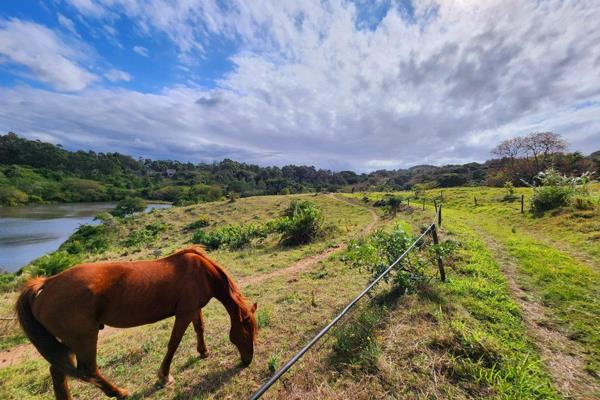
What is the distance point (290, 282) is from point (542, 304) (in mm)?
5806

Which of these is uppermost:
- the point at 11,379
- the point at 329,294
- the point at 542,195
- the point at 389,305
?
the point at 542,195

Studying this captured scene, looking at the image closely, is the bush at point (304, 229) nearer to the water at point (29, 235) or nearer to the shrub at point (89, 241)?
the shrub at point (89, 241)

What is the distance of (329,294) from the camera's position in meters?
6.12

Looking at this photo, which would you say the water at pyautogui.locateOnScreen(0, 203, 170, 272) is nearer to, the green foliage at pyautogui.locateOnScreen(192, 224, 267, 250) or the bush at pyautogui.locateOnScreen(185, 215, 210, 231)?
the bush at pyautogui.locateOnScreen(185, 215, 210, 231)

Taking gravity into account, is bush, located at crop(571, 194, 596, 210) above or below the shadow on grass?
above

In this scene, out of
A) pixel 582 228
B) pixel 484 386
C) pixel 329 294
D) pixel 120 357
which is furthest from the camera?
pixel 582 228

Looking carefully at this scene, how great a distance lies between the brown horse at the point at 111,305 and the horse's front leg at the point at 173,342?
0.01m

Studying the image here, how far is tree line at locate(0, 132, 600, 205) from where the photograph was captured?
45.0 m

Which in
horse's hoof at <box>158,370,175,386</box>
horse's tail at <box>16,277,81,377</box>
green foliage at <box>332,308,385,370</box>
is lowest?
horse's hoof at <box>158,370,175,386</box>

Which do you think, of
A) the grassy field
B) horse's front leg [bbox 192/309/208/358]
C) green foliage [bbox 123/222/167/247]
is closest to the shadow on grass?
the grassy field

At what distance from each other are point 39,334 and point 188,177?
141 metres

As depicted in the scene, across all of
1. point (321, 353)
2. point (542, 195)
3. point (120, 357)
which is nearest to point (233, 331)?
point (321, 353)

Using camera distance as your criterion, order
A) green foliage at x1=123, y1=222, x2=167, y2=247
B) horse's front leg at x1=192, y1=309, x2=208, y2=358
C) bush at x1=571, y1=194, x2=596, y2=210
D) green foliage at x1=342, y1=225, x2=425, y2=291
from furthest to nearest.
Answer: green foliage at x1=123, y1=222, x2=167, y2=247 → bush at x1=571, y1=194, x2=596, y2=210 → green foliage at x1=342, y1=225, x2=425, y2=291 → horse's front leg at x1=192, y1=309, x2=208, y2=358

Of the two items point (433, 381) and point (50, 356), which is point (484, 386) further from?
point (50, 356)
